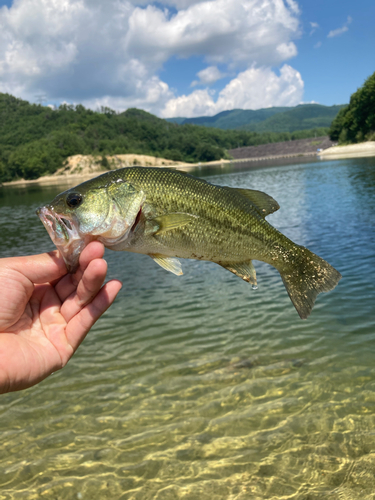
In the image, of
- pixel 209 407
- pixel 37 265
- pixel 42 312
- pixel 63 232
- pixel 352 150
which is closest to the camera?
pixel 63 232

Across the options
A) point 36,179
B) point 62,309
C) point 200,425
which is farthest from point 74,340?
point 36,179

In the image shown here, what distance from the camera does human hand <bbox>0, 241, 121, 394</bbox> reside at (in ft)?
11.4

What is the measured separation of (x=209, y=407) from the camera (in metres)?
8.28

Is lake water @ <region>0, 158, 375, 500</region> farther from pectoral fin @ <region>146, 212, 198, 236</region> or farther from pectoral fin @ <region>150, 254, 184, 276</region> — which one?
pectoral fin @ <region>146, 212, 198, 236</region>

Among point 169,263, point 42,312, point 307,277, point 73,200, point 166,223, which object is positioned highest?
point 73,200

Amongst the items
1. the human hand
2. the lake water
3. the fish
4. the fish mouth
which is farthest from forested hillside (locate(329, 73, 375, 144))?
the fish mouth

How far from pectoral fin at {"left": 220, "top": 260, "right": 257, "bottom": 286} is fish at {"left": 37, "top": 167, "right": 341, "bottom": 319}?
0.01 meters

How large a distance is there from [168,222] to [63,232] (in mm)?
927

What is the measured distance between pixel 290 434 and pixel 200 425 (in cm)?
186

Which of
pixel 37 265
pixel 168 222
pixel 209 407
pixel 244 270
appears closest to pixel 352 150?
pixel 209 407

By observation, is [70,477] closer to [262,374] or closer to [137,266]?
[262,374]

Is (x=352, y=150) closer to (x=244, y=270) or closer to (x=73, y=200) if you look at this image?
(x=244, y=270)

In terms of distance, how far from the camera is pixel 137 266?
69.0ft

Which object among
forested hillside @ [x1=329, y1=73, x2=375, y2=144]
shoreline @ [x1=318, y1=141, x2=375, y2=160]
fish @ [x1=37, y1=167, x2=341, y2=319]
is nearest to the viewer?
fish @ [x1=37, y1=167, x2=341, y2=319]
